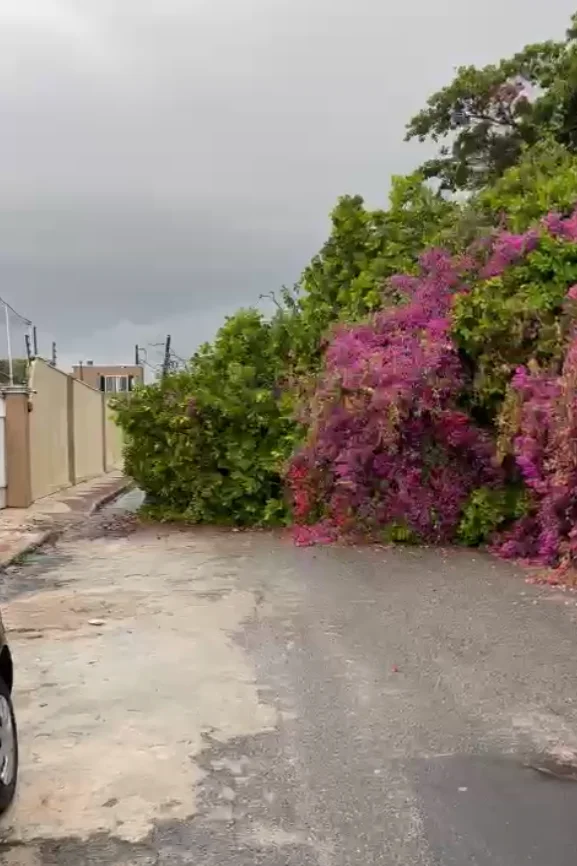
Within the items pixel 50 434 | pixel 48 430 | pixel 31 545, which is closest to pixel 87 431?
pixel 50 434

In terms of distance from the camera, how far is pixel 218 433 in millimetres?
16641

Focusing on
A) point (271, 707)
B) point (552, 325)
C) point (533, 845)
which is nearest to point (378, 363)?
point (552, 325)

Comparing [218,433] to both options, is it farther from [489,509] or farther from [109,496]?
[109,496]

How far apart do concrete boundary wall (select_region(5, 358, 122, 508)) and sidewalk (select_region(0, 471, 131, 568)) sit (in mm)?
428

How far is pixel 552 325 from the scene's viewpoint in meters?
12.0

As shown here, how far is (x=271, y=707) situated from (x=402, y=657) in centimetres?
154

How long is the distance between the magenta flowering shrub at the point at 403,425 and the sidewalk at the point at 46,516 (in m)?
4.33

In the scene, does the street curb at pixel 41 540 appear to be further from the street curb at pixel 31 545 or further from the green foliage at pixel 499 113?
the green foliage at pixel 499 113

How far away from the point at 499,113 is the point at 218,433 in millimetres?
17959

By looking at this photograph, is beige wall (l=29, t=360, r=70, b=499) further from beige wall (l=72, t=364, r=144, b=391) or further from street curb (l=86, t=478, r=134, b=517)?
beige wall (l=72, t=364, r=144, b=391)

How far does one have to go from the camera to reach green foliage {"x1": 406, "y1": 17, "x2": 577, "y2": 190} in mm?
25891

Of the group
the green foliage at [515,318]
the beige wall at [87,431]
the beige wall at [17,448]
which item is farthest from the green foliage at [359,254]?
the beige wall at [87,431]

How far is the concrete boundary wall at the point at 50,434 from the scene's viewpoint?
20.1m

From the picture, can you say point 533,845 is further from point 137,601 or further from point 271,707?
point 137,601
